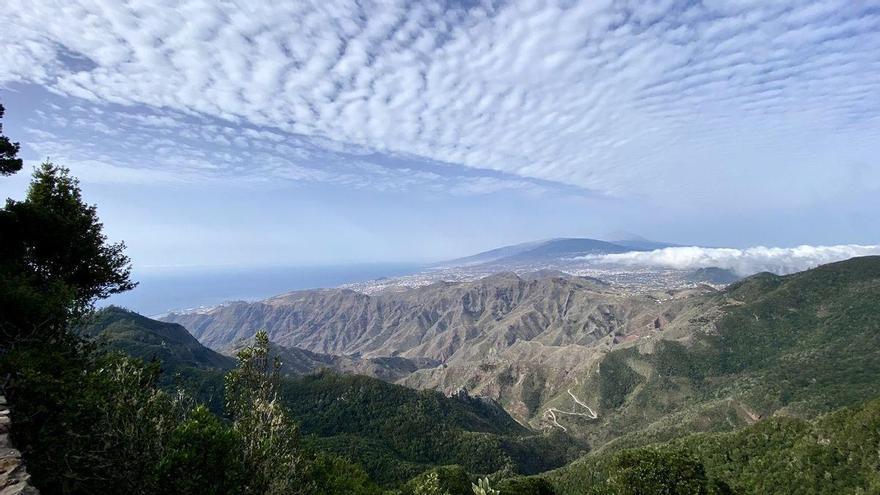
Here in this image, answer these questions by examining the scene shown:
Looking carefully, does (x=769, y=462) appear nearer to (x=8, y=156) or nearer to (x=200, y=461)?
(x=200, y=461)

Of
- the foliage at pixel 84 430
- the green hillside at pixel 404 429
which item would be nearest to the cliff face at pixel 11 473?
the foliage at pixel 84 430

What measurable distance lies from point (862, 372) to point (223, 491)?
198 metres

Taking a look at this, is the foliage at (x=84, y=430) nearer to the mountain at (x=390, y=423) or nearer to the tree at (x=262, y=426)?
the tree at (x=262, y=426)

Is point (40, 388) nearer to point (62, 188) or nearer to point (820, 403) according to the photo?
point (62, 188)

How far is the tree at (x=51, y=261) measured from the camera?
2127 centimetres

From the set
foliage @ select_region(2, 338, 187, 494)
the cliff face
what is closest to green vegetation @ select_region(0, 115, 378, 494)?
foliage @ select_region(2, 338, 187, 494)

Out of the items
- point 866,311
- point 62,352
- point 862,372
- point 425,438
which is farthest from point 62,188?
point 866,311

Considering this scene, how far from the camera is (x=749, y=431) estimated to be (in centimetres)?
8688

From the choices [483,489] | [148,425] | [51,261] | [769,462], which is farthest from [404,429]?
[483,489]

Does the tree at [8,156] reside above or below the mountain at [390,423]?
above

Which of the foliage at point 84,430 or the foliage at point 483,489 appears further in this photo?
Answer: the foliage at point 483,489

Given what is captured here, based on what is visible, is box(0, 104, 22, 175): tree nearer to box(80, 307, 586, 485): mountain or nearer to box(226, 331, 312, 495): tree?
box(226, 331, 312, 495): tree

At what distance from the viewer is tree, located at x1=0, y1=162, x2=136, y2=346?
69.8 feet

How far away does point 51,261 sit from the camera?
28.3 metres
